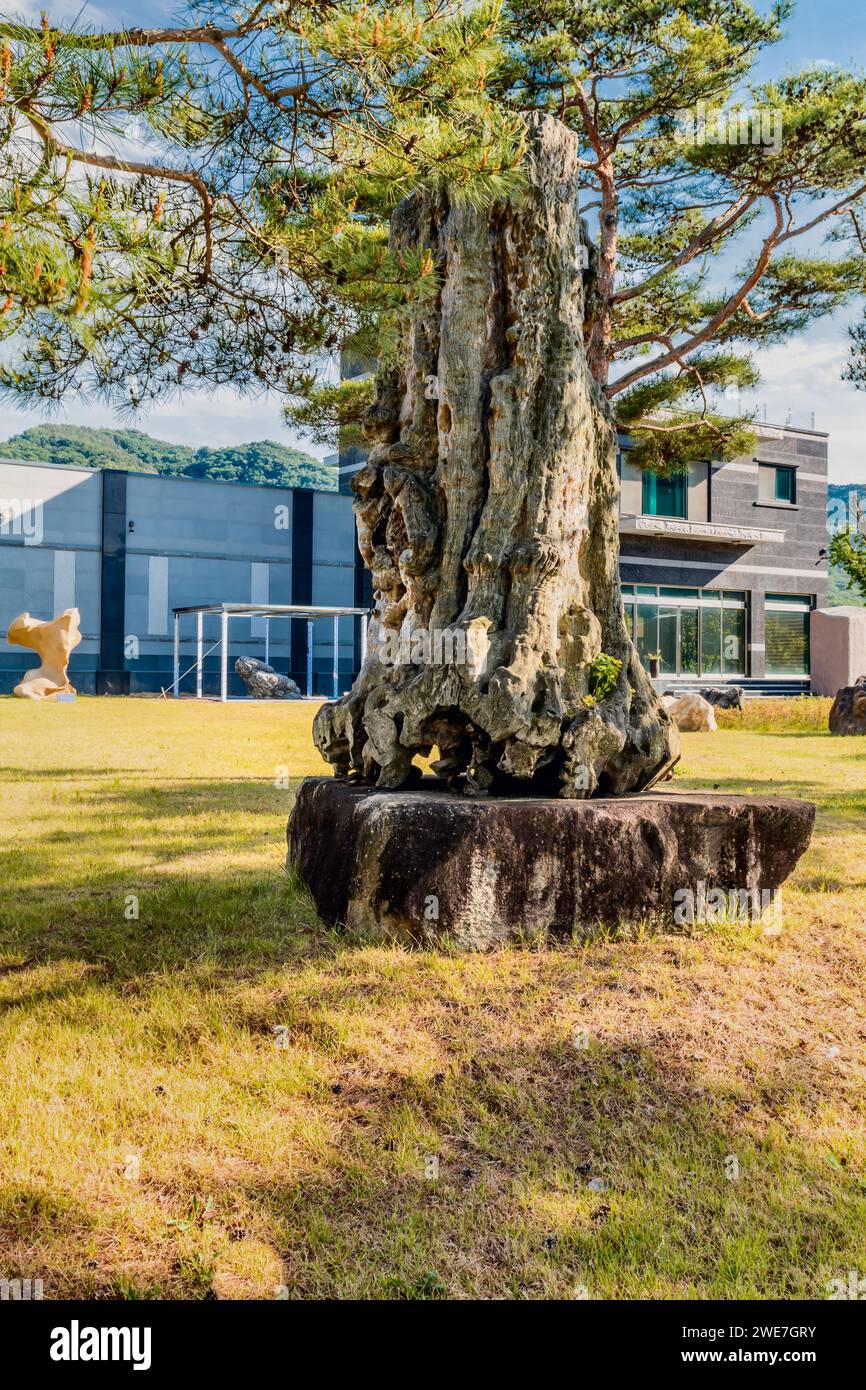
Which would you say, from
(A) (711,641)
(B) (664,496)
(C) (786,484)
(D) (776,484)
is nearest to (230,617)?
(B) (664,496)

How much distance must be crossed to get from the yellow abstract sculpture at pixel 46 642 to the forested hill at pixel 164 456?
84.5 feet

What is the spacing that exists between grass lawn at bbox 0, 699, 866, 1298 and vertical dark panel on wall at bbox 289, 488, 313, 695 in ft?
89.7

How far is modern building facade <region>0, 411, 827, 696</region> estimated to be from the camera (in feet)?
95.8

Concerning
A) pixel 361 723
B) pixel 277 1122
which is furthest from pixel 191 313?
pixel 277 1122

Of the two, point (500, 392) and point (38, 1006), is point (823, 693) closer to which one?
point (500, 392)

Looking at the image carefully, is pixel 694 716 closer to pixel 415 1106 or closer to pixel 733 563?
pixel 415 1106

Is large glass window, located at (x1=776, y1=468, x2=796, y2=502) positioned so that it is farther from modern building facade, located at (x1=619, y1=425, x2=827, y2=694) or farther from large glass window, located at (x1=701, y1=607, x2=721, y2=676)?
large glass window, located at (x1=701, y1=607, x2=721, y2=676)

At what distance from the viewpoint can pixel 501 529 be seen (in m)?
5.25

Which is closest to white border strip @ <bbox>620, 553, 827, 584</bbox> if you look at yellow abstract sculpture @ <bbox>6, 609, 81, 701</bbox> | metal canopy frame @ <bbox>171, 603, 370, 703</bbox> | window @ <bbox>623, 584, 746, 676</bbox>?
window @ <bbox>623, 584, 746, 676</bbox>

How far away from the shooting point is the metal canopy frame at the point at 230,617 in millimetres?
26359

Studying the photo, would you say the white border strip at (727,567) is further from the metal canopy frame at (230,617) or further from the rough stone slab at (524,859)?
the rough stone slab at (524,859)

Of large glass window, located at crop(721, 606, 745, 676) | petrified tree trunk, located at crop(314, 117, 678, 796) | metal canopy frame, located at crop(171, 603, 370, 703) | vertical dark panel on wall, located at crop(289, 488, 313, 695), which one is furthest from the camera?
large glass window, located at crop(721, 606, 745, 676)

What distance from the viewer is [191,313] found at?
5363 millimetres
